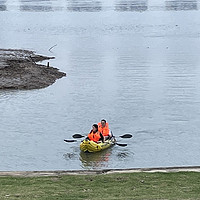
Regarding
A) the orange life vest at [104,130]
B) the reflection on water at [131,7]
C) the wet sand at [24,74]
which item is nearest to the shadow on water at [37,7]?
the reflection on water at [131,7]

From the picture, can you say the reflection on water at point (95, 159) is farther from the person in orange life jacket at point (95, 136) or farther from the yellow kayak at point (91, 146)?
the person in orange life jacket at point (95, 136)

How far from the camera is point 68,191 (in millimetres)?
14609

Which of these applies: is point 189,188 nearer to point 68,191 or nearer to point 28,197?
point 68,191

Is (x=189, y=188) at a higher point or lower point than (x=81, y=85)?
higher

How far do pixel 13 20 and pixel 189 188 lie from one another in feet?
335

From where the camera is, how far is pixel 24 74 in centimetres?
4425

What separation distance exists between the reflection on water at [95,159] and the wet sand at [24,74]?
1607 centimetres

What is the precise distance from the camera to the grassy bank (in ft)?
45.3

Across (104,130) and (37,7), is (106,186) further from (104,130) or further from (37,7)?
(37,7)

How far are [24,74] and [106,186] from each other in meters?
29.8

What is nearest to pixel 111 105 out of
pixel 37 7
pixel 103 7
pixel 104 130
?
pixel 104 130

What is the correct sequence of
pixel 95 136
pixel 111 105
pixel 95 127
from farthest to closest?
pixel 111 105 < pixel 95 136 < pixel 95 127

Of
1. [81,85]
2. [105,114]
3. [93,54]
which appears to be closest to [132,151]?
[105,114]

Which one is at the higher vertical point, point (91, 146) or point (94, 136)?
point (94, 136)
